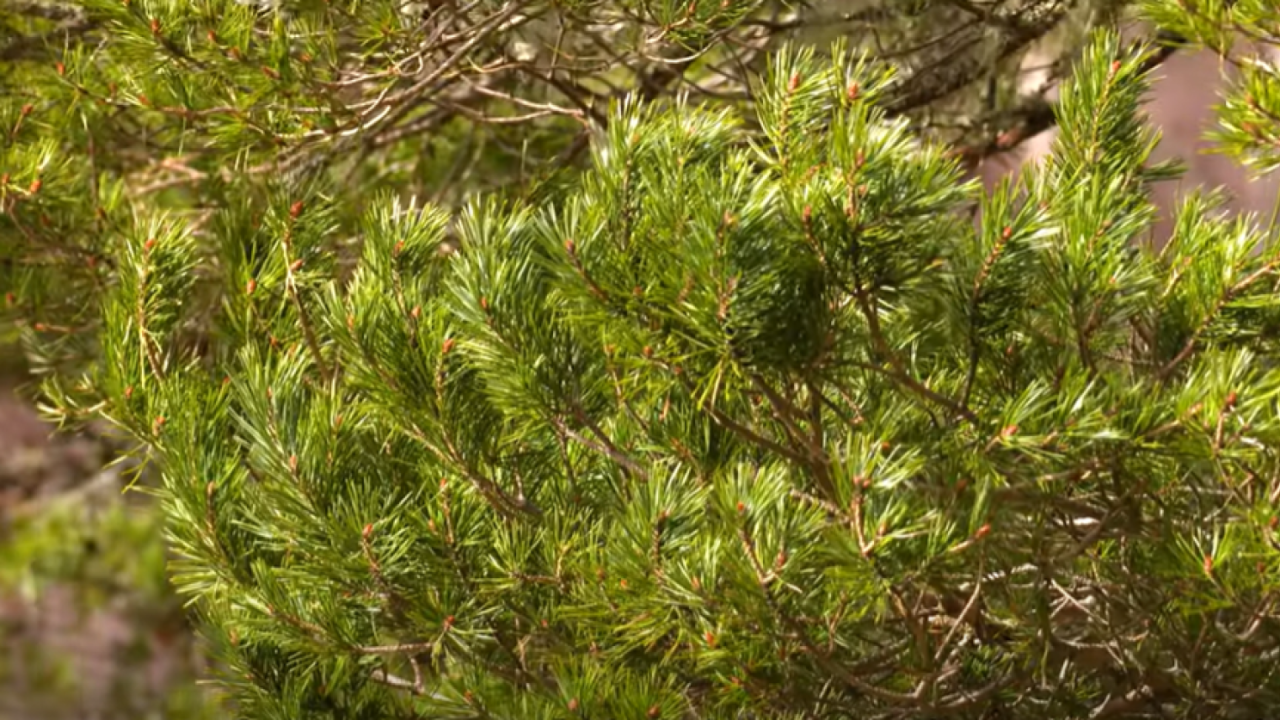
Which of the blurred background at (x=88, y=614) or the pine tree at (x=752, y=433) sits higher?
the pine tree at (x=752, y=433)

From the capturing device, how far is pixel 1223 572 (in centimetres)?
127

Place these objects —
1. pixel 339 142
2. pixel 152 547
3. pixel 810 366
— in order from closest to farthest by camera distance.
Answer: pixel 810 366, pixel 339 142, pixel 152 547

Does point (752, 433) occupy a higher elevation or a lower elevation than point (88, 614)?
higher

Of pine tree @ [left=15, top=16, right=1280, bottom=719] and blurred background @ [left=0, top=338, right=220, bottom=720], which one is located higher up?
pine tree @ [left=15, top=16, right=1280, bottom=719]

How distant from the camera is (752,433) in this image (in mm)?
1312

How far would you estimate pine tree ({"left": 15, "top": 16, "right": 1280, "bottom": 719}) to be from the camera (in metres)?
1.21

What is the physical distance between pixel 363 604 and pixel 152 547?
3.41 m

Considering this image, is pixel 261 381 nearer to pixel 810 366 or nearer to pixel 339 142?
pixel 810 366

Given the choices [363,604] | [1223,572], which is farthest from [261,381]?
[1223,572]

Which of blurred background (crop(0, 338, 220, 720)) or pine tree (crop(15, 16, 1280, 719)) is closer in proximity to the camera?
pine tree (crop(15, 16, 1280, 719))

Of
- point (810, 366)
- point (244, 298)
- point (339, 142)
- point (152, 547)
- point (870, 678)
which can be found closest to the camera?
point (810, 366)

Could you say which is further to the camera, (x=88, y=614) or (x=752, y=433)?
(x=88, y=614)

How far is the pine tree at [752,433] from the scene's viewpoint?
47.5 inches

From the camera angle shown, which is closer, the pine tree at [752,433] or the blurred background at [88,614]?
the pine tree at [752,433]
